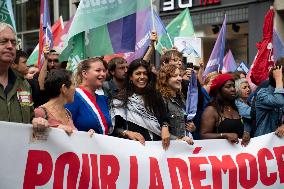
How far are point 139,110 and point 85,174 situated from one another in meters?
0.80

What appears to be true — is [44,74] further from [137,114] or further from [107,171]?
[107,171]

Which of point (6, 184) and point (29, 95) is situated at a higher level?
point (29, 95)

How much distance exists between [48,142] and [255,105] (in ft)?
7.46

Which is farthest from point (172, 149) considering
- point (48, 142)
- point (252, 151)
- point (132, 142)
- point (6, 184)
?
point (6, 184)

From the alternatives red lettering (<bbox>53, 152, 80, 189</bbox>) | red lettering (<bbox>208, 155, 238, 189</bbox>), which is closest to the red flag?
red lettering (<bbox>208, 155, 238, 189</bbox>)

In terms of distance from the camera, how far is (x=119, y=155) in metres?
4.38

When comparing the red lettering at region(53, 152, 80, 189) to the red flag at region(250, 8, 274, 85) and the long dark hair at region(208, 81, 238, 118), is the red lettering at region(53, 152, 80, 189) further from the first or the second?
→ the red flag at region(250, 8, 274, 85)

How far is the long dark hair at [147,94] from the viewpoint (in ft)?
15.3

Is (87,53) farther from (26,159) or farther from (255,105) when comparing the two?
(26,159)

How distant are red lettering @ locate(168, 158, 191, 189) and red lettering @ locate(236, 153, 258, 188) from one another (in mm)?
567

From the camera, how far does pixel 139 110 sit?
182 inches

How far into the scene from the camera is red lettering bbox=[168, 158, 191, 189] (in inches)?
184

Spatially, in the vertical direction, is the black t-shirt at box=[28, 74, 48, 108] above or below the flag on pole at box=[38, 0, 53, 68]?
below

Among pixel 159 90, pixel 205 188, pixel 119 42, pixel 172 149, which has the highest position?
pixel 119 42
